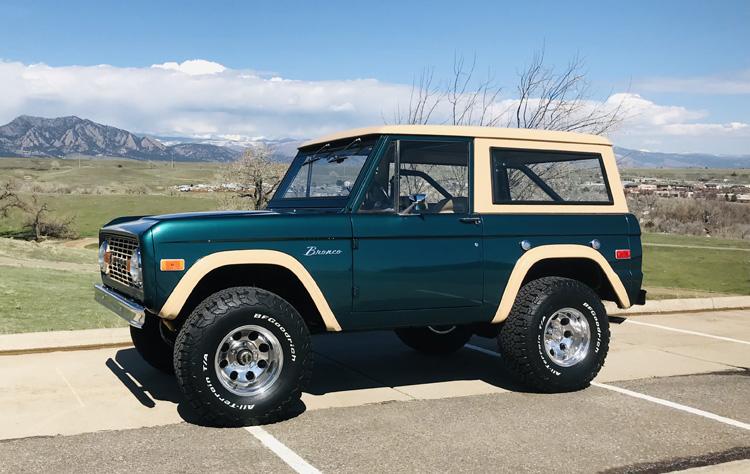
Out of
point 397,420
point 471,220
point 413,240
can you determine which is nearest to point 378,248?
point 413,240

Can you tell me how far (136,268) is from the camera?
5.08 metres

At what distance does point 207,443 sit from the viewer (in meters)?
4.74

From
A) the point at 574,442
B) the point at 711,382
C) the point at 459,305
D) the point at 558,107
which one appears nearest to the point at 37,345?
the point at 459,305

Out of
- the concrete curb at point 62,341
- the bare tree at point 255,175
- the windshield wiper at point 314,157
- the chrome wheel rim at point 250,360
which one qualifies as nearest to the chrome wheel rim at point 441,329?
the windshield wiper at point 314,157

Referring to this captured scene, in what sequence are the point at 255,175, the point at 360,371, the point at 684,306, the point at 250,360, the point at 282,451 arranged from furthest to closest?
the point at 255,175 → the point at 684,306 → the point at 360,371 → the point at 250,360 → the point at 282,451

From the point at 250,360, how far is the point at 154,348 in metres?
1.62

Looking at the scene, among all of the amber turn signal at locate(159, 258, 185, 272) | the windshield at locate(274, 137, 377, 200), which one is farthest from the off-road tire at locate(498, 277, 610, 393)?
the amber turn signal at locate(159, 258, 185, 272)

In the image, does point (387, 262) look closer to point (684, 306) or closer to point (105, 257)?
point (105, 257)

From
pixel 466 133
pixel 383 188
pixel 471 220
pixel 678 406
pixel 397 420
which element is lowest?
pixel 678 406

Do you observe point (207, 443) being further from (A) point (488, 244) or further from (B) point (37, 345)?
(B) point (37, 345)

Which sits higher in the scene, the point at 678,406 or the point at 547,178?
the point at 547,178

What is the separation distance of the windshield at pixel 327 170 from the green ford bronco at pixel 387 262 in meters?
0.02

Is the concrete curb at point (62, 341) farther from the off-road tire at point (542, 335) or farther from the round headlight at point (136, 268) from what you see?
the off-road tire at point (542, 335)

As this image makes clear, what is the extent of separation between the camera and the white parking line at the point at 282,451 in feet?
14.1
